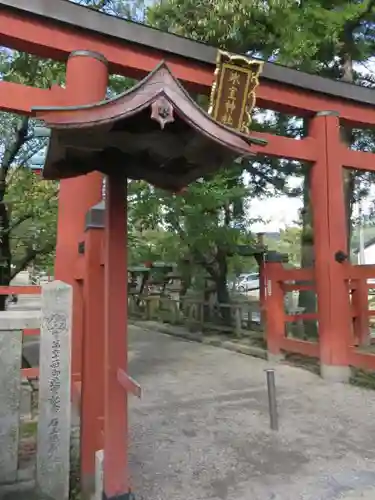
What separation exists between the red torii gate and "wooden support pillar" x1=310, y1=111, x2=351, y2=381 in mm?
16

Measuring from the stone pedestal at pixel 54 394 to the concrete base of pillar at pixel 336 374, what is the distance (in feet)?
16.1

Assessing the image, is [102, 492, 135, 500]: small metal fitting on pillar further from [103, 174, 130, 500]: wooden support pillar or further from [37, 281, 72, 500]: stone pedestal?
[37, 281, 72, 500]: stone pedestal

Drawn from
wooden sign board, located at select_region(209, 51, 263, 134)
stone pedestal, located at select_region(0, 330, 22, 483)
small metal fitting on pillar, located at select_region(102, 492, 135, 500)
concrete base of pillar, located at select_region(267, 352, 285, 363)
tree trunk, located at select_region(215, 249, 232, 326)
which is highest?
wooden sign board, located at select_region(209, 51, 263, 134)

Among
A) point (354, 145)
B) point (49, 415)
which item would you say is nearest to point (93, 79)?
point (49, 415)

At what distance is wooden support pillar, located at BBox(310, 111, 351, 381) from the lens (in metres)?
7.28

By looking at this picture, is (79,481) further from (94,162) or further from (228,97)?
(228,97)

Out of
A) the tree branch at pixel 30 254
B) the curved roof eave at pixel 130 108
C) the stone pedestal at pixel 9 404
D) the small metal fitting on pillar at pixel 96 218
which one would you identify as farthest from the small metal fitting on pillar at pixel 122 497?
the tree branch at pixel 30 254

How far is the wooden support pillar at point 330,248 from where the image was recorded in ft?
23.9

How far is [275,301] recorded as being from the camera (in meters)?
8.80

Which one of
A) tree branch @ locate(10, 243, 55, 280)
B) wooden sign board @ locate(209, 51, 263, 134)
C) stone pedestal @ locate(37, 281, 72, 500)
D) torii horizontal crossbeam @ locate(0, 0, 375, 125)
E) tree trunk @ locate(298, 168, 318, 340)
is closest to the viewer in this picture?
stone pedestal @ locate(37, 281, 72, 500)

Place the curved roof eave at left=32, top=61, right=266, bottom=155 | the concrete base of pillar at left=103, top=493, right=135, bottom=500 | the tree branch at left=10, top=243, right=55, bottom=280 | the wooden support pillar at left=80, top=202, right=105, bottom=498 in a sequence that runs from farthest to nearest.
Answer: the tree branch at left=10, top=243, right=55, bottom=280 → the wooden support pillar at left=80, top=202, right=105, bottom=498 → the concrete base of pillar at left=103, top=493, right=135, bottom=500 → the curved roof eave at left=32, top=61, right=266, bottom=155

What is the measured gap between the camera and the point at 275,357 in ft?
28.6

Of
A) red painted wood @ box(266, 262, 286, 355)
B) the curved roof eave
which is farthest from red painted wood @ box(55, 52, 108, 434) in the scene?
red painted wood @ box(266, 262, 286, 355)

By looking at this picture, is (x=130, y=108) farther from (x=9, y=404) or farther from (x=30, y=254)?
(x=30, y=254)
